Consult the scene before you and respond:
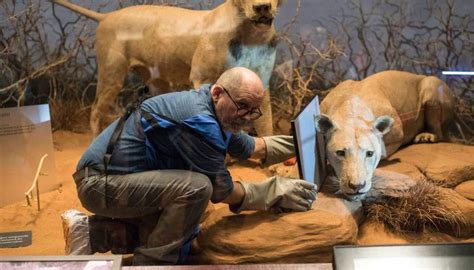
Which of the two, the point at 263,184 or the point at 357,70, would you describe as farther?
the point at 357,70

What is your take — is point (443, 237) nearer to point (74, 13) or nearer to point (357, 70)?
point (357, 70)

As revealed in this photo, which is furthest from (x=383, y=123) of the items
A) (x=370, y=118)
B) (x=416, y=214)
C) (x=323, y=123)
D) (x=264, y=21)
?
(x=264, y=21)

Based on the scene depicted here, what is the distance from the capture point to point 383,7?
1814 mm

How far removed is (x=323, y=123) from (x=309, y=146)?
107 mm

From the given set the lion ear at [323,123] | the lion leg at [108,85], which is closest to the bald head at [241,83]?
the lion leg at [108,85]

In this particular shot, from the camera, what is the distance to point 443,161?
85.9 inches

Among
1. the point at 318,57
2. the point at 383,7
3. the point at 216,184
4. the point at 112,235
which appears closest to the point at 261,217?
the point at 216,184

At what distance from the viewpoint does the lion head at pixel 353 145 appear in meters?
1.87

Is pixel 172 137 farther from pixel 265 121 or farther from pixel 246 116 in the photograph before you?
pixel 265 121

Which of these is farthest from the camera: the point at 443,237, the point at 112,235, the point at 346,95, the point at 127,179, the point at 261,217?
the point at 346,95

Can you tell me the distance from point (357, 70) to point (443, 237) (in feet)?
1.91

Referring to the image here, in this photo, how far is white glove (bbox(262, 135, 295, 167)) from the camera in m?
1.80

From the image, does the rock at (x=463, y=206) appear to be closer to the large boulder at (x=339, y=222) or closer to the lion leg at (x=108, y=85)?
the large boulder at (x=339, y=222)

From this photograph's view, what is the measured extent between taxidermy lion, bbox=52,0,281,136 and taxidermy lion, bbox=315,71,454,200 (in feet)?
0.94
